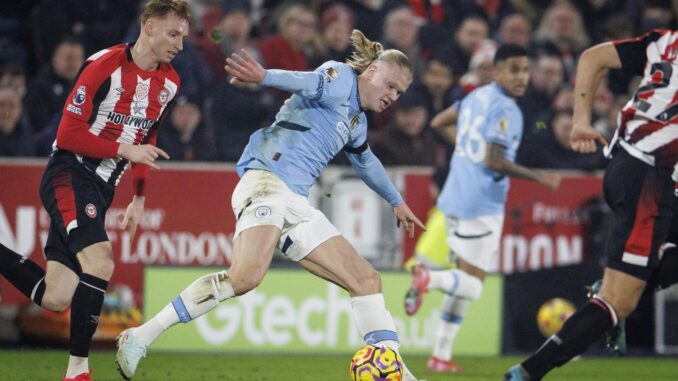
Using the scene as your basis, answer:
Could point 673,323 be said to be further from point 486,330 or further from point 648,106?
point 648,106

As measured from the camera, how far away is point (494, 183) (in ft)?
29.5

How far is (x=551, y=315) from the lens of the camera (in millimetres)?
10570

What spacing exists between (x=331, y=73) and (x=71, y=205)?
1.78 meters

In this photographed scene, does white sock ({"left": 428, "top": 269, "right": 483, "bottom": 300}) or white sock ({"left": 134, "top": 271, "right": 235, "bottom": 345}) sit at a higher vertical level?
white sock ({"left": 134, "top": 271, "right": 235, "bottom": 345})

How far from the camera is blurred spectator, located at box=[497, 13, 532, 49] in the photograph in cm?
1343

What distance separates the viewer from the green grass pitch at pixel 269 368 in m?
7.93

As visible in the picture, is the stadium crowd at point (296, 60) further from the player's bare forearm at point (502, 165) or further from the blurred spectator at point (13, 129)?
the player's bare forearm at point (502, 165)

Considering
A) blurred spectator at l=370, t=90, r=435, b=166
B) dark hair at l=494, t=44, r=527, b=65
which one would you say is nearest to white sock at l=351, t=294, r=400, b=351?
dark hair at l=494, t=44, r=527, b=65

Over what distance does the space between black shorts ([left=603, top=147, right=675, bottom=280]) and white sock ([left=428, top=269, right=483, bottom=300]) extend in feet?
9.00

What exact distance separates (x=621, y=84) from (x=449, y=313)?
21.4 ft

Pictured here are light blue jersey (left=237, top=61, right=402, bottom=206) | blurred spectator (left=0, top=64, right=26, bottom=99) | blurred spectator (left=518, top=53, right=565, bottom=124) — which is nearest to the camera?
light blue jersey (left=237, top=61, right=402, bottom=206)

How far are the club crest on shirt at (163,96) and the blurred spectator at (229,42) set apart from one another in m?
5.01

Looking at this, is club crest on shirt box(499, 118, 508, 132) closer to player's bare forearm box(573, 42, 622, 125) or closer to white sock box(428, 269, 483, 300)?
white sock box(428, 269, 483, 300)

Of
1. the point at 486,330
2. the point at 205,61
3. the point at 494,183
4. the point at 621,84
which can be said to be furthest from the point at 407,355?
the point at 621,84
